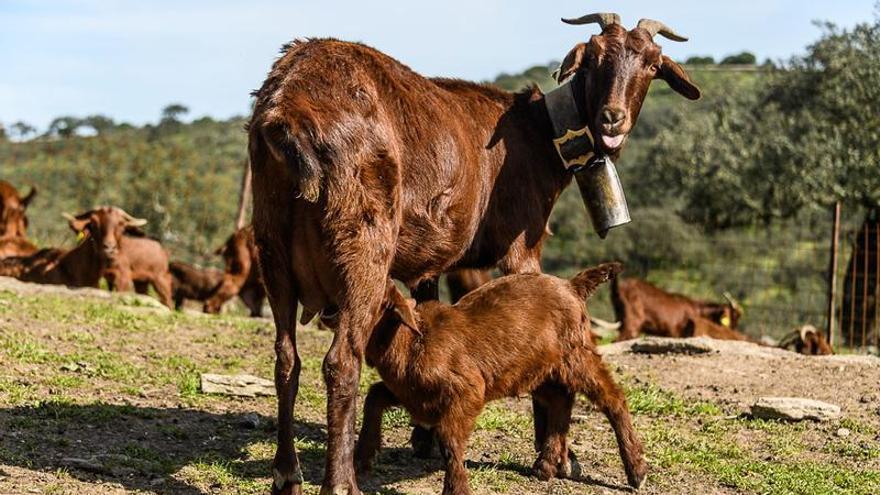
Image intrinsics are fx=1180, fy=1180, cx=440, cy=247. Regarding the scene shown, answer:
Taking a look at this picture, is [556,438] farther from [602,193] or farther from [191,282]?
[191,282]

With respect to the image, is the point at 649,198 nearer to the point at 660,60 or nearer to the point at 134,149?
the point at 134,149

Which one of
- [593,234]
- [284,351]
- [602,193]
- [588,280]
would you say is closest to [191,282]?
[602,193]

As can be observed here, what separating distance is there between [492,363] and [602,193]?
176 cm

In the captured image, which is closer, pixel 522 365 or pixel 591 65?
pixel 522 365

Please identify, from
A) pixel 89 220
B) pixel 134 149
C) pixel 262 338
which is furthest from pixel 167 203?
pixel 262 338

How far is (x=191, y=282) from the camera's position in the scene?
19844 mm

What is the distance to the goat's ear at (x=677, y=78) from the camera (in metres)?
8.02

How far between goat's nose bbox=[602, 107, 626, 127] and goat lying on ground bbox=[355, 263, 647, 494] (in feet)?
3.04

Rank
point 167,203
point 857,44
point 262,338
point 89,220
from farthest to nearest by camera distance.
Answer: point 167,203 → point 857,44 → point 89,220 → point 262,338

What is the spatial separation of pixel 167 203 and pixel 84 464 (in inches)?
919

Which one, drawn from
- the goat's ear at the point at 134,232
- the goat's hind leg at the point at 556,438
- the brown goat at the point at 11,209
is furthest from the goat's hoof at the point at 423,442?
the brown goat at the point at 11,209

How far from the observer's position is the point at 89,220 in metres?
17.5

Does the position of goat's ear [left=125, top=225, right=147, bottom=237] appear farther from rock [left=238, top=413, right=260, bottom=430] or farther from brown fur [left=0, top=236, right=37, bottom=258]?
rock [left=238, top=413, right=260, bottom=430]

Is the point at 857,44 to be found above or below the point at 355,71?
above
